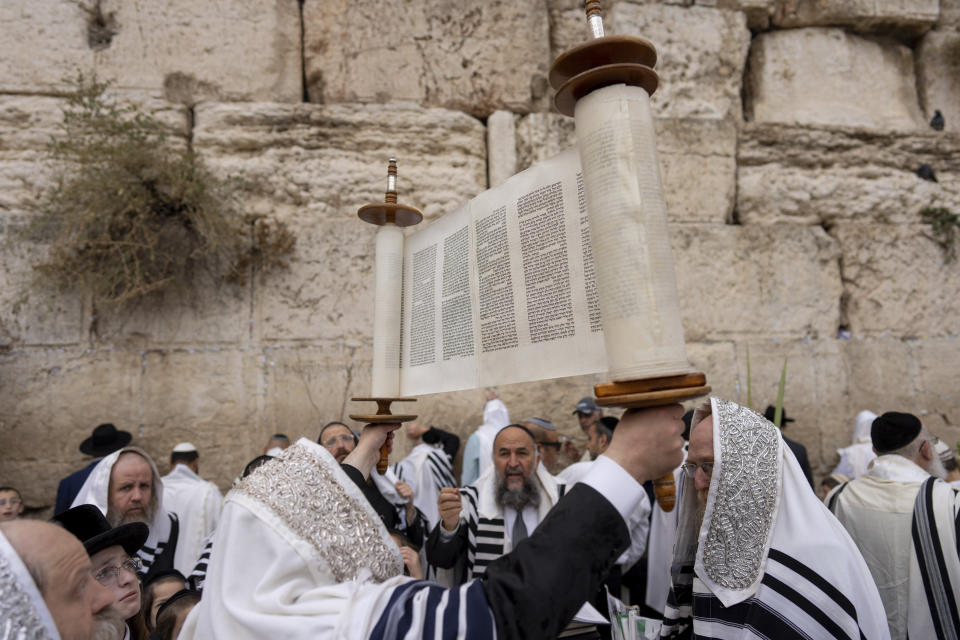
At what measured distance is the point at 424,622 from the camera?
1.15 meters

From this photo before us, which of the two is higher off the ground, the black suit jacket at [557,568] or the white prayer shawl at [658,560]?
the black suit jacket at [557,568]

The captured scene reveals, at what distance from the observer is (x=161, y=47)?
5.09 meters

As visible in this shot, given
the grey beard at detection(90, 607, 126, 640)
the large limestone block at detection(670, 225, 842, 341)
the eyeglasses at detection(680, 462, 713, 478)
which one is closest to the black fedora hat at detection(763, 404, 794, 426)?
the large limestone block at detection(670, 225, 842, 341)

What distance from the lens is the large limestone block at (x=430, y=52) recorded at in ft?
17.3

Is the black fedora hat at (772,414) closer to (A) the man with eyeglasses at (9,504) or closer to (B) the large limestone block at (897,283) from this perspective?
(B) the large limestone block at (897,283)

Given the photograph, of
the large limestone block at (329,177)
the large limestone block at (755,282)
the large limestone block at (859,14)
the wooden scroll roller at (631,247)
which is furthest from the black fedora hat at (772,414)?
the wooden scroll roller at (631,247)

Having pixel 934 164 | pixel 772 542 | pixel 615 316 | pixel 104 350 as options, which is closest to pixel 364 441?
pixel 615 316

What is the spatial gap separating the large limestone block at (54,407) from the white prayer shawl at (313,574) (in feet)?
12.9

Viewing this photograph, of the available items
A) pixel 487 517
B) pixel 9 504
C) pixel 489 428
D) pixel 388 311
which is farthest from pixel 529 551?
pixel 9 504

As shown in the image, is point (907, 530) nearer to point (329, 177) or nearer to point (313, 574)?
point (313, 574)

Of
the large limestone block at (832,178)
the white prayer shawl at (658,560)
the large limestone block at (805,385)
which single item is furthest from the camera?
the large limestone block at (832,178)

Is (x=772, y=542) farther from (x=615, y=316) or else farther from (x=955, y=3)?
(x=955, y=3)

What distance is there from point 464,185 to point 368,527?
169 inches

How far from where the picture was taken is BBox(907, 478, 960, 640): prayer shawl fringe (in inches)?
86.7
